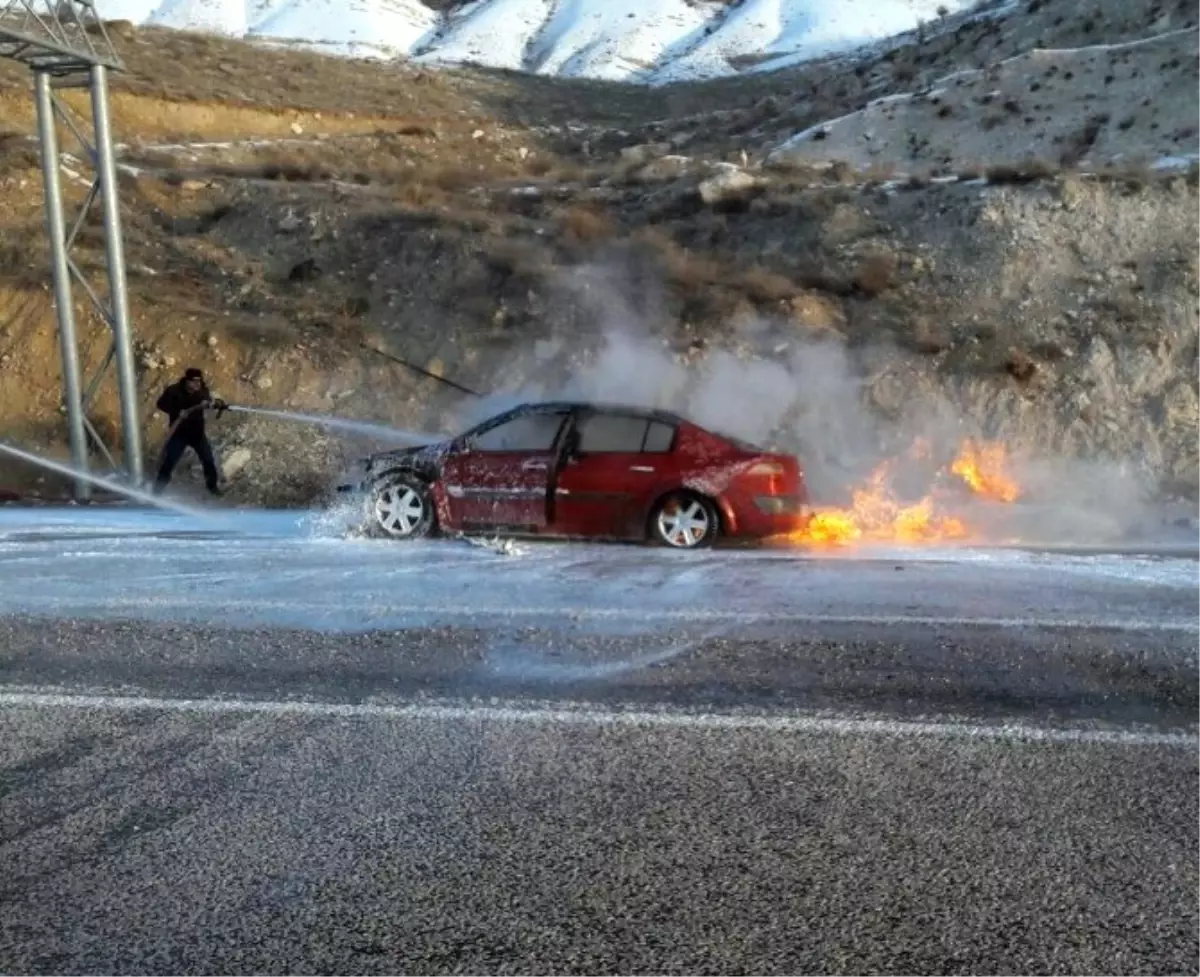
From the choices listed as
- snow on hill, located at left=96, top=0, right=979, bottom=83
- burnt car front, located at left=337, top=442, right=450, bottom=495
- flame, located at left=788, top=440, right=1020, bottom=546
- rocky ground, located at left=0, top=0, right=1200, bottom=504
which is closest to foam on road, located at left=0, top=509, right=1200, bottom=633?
burnt car front, located at left=337, top=442, right=450, bottom=495

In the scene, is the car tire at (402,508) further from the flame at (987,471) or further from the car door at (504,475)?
the flame at (987,471)

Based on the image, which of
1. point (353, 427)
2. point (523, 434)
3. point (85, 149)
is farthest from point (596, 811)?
point (85, 149)

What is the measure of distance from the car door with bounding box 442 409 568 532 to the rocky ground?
17.0 ft

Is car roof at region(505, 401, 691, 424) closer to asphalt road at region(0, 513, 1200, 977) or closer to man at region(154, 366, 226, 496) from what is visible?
asphalt road at region(0, 513, 1200, 977)

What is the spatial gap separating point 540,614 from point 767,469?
4.09 meters

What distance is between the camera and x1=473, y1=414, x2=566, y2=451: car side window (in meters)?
12.0

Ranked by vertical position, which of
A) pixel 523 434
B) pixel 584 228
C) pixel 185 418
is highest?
pixel 584 228

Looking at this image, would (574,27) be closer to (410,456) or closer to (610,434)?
(410,456)

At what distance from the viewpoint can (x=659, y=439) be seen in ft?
38.6

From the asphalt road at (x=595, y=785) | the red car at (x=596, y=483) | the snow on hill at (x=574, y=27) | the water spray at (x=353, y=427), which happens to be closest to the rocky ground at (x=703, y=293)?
the water spray at (x=353, y=427)

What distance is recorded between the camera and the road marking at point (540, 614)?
7.93 meters

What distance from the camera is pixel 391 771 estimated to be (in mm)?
4969

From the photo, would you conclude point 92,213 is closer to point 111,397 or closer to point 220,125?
point 111,397

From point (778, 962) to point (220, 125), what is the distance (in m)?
43.9
